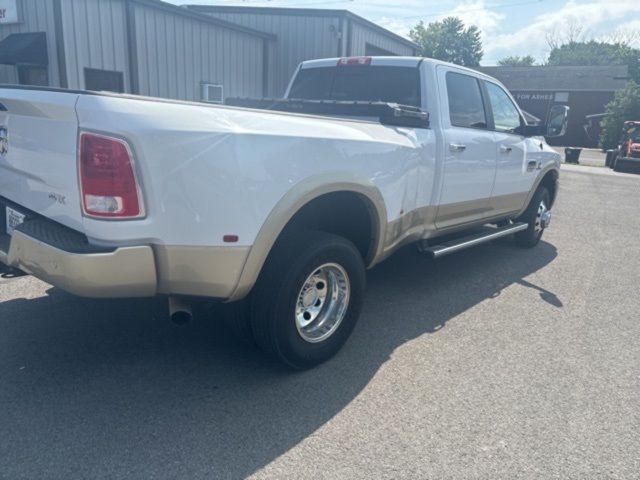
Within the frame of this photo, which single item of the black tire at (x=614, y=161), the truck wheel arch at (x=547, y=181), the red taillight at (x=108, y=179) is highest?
the red taillight at (x=108, y=179)

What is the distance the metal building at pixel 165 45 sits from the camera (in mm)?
9641

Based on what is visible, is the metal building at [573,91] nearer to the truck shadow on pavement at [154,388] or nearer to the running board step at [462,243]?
the running board step at [462,243]

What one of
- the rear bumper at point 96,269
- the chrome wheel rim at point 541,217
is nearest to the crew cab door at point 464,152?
the chrome wheel rim at point 541,217

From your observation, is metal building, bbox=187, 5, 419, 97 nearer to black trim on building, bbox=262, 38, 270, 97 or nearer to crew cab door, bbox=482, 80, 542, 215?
black trim on building, bbox=262, 38, 270, 97

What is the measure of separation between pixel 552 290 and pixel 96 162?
436 centimetres

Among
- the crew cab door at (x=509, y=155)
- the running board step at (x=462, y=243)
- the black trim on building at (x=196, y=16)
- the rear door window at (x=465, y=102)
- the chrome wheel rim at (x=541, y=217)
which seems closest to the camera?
the running board step at (x=462, y=243)

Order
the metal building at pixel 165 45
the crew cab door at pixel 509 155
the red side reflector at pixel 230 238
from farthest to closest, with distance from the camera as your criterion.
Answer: the metal building at pixel 165 45
the crew cab door at pixel 509 155
the red side reflector at pixel 230 238

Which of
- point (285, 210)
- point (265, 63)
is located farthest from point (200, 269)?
point (265, 63)

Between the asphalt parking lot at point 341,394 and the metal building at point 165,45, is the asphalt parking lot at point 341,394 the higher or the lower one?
the lower one

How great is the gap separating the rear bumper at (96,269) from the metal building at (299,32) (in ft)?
41.4

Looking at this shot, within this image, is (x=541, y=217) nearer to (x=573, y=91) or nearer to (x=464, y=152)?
(x=464, y=152)

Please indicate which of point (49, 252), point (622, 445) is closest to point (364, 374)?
point (622, 445)

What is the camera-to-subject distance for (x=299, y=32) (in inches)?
563

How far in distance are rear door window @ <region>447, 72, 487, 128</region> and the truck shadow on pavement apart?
5.39 feet
